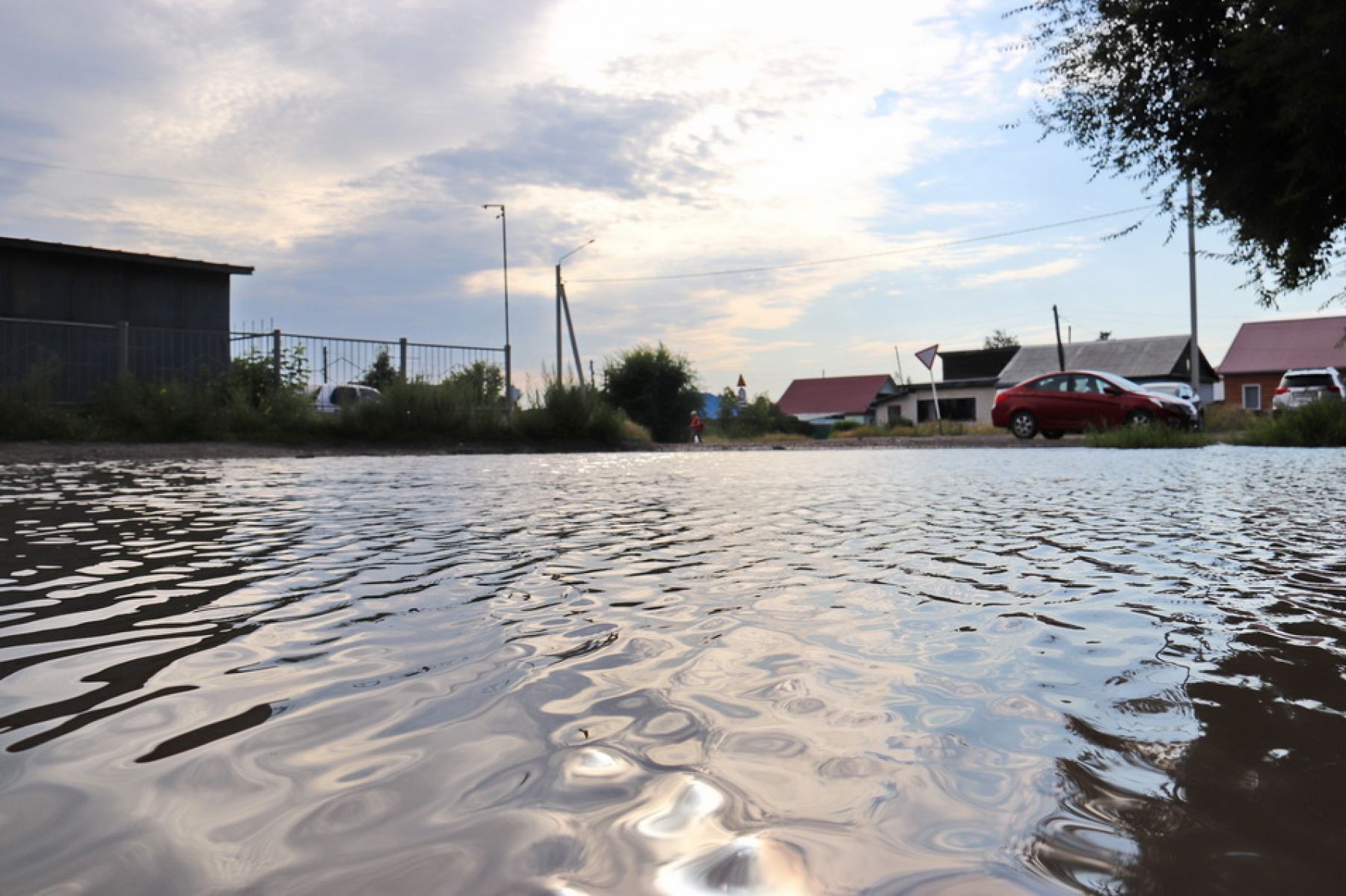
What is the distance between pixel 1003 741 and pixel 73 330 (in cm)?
1940

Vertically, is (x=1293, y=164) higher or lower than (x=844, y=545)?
higher

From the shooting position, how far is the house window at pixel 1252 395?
1570 inches

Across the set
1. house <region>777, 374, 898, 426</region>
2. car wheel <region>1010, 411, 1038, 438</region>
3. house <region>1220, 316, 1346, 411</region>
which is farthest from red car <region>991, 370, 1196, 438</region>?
house <region>777, 374, 898, 426</region>

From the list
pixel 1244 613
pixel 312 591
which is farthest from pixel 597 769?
pixel 1244 613

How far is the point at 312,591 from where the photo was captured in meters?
2.77

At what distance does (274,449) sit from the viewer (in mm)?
13609

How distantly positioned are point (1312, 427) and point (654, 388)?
2354cm

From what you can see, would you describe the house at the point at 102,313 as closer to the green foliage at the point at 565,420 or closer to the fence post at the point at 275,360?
the fence post at the point at 275,360

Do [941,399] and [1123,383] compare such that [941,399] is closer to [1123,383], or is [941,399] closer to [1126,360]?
[1126,360]

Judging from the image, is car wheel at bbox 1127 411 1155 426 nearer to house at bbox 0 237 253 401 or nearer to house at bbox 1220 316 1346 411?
house at bbox 0 237 253 401

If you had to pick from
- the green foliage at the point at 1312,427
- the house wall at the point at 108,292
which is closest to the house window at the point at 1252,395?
the green foliage at the point at 1312,427

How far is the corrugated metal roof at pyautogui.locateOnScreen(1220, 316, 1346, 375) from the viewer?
3866 centimetres

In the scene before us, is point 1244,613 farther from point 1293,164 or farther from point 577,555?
point 1293,164

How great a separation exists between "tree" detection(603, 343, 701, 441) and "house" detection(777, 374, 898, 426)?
17949 mm
